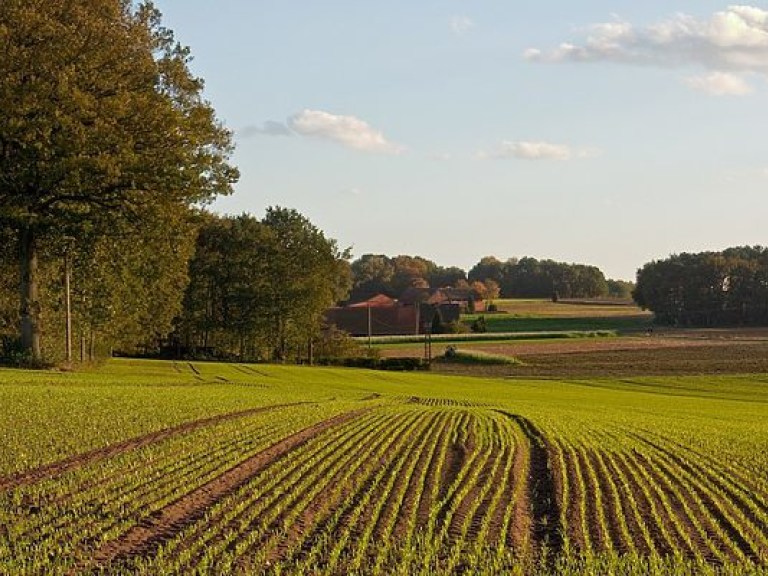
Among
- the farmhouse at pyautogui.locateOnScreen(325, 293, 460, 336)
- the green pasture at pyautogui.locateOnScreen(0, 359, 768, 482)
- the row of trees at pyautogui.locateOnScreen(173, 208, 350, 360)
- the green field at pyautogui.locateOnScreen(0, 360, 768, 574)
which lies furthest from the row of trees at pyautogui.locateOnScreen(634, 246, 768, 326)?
the green field at pyautogui.locateOnScreen(0, 360, 768, 574)

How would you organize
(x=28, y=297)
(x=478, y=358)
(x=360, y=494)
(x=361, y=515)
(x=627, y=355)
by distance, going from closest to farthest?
(x=361, y=515)
(x=360, y=494)
(x=28, y=297)
(x=478, y=358)
(x=627, y=355)

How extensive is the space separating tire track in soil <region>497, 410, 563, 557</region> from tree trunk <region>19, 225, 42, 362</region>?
Answer: 28.0 m

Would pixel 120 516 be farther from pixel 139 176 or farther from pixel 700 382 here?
pixel 700 382

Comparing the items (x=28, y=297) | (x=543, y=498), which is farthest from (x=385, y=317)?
(x=543, y=498)

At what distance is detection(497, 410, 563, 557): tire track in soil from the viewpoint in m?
10.8

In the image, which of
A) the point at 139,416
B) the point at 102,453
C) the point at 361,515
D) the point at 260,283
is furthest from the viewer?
the point at 260,283

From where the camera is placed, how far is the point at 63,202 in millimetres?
38312

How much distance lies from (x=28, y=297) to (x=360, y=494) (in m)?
31.6

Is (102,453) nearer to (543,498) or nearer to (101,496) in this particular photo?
(101,496)

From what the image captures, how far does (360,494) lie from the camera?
12641 mm

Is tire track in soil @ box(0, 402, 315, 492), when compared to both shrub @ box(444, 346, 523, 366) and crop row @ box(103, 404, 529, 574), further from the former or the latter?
shrub @ box(444, 346, 523, 366)

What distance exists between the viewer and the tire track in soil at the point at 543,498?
1077cm

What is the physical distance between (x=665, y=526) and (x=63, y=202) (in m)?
32.6

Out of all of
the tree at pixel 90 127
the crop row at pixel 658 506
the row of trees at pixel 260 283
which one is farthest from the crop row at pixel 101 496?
the row of trees at pixel 260 283
